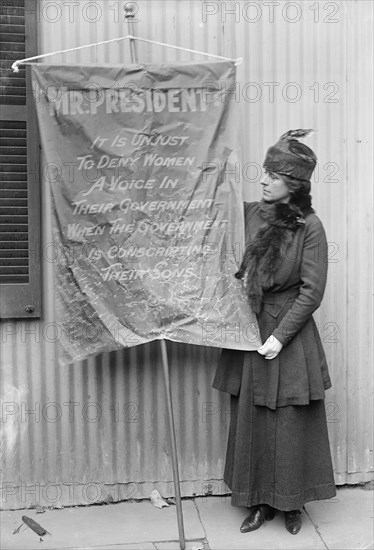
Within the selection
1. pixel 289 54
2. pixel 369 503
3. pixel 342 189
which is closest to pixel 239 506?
pixel 369 503

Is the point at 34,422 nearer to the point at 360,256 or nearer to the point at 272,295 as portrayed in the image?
the point at 272,295

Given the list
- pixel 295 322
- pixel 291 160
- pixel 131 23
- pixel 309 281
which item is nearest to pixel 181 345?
pixel 295 322

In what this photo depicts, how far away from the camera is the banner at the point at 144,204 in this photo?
154 inches

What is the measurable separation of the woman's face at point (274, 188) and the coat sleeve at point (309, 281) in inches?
7.0

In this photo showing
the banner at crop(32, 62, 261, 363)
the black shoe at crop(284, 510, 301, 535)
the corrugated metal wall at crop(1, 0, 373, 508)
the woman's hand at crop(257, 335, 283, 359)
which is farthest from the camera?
the corrugated metal wall at crop(1, 0, 373, 508)

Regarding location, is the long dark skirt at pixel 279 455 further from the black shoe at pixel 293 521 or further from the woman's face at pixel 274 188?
the woman's face at pixel 274 188

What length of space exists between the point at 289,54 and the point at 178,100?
92 centimetres

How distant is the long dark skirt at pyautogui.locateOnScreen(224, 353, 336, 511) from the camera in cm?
406

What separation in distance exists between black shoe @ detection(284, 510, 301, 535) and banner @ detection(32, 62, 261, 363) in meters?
0.98

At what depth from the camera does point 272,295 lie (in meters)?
4.10

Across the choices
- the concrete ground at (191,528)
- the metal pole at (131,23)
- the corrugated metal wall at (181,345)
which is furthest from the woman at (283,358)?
the metal pole at (131,23)

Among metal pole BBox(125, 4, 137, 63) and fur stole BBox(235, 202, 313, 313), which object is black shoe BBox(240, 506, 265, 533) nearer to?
fur stole BBox(235, 202, 313, 313)

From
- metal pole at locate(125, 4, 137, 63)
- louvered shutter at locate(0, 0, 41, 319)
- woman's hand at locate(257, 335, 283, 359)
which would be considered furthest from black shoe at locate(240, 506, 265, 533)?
metal pole at locate(125, 4, 137, 63)

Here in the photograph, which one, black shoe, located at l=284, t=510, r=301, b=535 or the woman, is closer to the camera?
the woman
